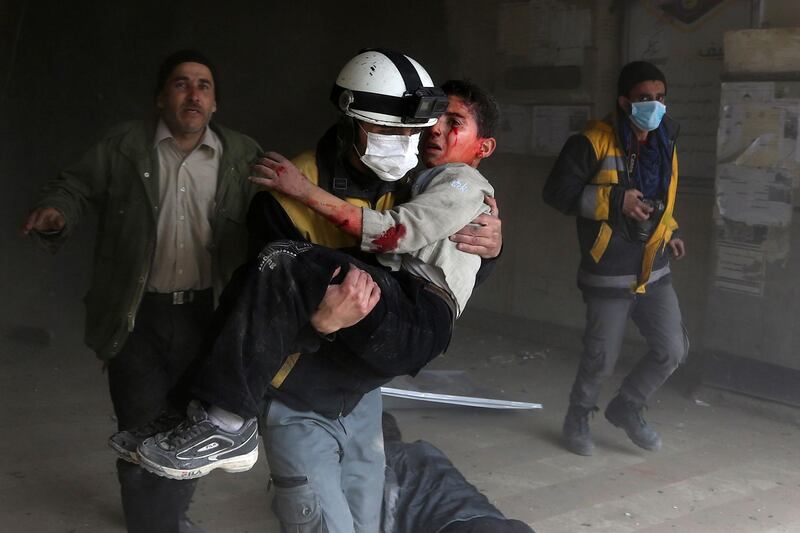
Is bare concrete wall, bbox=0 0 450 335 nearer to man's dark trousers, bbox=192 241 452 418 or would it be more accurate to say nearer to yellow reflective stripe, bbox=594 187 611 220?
yellow reflective stripe, bbox=594 187 611 220

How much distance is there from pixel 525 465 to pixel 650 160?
5.30ft

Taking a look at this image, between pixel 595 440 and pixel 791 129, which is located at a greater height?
pixel 791 129

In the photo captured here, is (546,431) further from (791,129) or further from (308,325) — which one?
(308,325)

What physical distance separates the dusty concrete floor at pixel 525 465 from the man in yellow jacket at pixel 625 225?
1.34 ft

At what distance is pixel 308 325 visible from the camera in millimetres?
2566

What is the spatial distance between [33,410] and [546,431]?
2.79 meters

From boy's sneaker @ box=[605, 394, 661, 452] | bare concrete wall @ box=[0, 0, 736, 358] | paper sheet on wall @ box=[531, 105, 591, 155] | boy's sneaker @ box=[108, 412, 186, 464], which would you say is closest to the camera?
boy's sneaker @ box=[108, 412, 186, 464]

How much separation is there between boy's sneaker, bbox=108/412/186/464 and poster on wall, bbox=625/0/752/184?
4.37 m

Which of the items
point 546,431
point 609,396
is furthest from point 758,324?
point 546,431

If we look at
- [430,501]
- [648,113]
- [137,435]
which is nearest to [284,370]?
[137,435]

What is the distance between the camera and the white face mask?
8.81ft

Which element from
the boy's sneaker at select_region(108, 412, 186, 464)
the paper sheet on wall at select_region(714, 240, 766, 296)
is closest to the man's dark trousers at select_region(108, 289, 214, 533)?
the boy's sneaker at select_region(108, 412, 186, 464)

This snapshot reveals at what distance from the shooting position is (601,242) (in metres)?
4.95

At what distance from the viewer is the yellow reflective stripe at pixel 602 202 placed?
4.88 m
